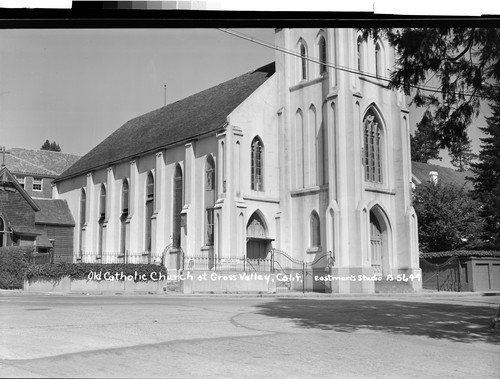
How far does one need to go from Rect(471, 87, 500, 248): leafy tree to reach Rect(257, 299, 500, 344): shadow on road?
5.76ft

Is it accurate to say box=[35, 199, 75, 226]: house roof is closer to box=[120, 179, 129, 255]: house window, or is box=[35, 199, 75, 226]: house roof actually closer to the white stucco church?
the white stucco church

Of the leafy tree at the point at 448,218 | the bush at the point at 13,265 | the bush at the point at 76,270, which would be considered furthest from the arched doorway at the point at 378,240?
the bush at the point at 13,265

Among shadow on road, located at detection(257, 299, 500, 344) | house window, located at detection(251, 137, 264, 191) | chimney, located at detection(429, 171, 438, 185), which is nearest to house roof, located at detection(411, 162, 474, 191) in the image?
chimney, located at detection(429, 171, 438, 185)

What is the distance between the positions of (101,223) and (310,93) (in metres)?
12.7

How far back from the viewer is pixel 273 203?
28078 mm

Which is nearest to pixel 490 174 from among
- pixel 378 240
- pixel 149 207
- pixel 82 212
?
pixel 378 240

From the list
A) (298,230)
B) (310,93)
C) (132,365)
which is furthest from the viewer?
(298,230)

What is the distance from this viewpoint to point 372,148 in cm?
2255

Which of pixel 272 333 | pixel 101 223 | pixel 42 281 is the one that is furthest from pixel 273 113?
pixel 272 333

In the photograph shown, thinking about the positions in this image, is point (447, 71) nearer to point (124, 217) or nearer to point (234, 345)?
point (234, 345)

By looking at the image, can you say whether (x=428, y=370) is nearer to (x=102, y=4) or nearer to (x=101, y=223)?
(x=102, y=4)

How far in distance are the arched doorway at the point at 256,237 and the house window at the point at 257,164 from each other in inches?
55.2

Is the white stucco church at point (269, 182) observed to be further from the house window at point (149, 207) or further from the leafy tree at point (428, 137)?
the leafy tree at point (428, 137)

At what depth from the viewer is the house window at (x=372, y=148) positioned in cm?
2233
